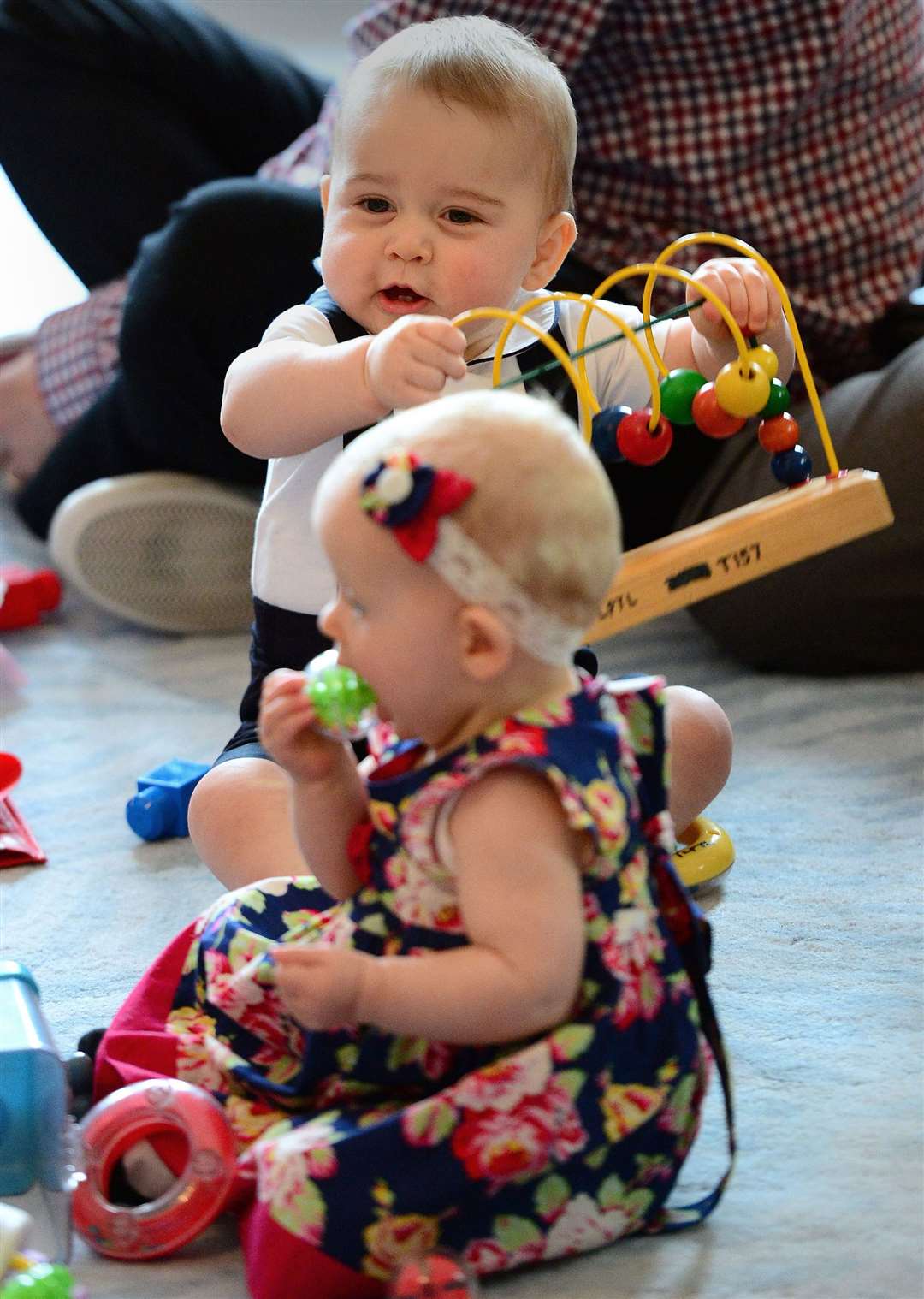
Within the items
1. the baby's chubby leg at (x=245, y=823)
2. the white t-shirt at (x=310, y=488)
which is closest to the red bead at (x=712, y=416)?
the white t-shirt at (x=310, y=488)

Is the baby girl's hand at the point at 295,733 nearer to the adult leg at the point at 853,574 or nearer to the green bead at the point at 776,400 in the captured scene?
the green bead at the point at 776,400

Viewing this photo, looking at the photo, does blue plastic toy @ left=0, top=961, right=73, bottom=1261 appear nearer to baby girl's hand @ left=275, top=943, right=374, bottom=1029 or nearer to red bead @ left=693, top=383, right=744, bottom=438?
baby girl's hand @ left=275, top=943, right=374, bottom=1029

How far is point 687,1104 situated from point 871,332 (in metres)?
1.09

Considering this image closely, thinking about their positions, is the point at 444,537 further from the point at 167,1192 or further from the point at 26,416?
the point at 26,416

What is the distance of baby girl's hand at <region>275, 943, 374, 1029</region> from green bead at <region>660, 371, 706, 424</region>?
0.42 m

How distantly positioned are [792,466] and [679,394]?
0.09 m

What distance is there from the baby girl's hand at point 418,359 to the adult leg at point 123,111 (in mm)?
1169

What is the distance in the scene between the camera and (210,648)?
1677 millimetres

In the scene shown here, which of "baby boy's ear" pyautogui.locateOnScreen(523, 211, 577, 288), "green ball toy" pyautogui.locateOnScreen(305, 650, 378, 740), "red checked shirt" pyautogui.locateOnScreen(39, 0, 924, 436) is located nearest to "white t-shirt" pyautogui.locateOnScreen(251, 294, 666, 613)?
"baby boy's ear" pyautogui.locateOnScreen(523, 211, 577, 288)

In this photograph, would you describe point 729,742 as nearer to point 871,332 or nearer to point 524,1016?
point 524,1016

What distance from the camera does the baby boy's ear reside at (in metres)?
1.01

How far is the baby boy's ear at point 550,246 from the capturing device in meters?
1.01

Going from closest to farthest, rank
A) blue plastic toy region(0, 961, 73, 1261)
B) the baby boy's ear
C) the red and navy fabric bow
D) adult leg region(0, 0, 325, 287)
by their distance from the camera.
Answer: the red and navy fabric bow < blue plastic toy region(0, 961, 73, 1261) < the baby boy's ear < adult leg region(0, 0, 325, 287)

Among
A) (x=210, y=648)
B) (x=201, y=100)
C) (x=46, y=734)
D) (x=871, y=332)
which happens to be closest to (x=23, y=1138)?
(x=46, y=734)
